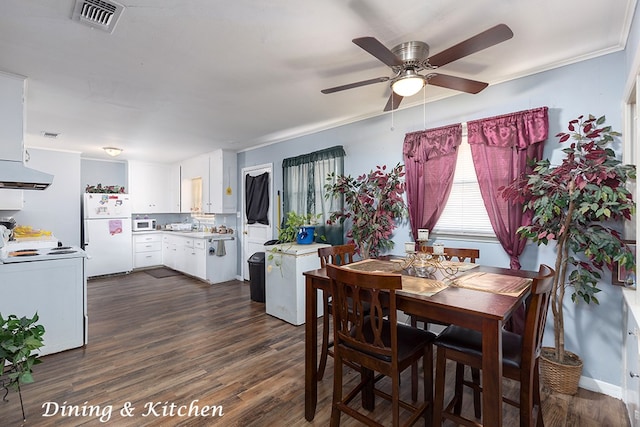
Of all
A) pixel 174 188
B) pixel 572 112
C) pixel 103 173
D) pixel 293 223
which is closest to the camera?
pixel 572 112

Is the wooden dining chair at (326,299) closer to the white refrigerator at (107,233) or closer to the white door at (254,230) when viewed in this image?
the white door at (254,230)

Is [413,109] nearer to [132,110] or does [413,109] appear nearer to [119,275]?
[132,110]

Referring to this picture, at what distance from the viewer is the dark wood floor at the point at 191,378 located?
196 cm

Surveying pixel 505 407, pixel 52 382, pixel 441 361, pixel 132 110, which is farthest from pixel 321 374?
pixel 132 110

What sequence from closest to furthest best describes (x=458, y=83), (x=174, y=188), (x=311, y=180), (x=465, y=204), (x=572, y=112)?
(x=458, y=83) → (x=572, y=112) → (x=465, y=204) → (x=311, y=180) → (x=174, y=188)

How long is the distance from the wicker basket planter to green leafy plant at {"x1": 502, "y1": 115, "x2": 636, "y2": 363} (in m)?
0.06

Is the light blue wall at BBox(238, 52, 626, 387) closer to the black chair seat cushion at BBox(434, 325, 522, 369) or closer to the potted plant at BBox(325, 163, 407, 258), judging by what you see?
the potted plant at BBox(325, 163, 407, 258)

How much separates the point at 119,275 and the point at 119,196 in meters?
1.59

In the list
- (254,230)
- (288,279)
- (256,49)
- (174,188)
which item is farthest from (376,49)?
(174,188)

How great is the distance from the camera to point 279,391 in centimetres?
225

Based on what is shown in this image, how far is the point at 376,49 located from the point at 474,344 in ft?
5.57

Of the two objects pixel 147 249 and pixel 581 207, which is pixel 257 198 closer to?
pixel 147 249

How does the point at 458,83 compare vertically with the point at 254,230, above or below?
Answer: above

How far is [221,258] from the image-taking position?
5.54 metres
